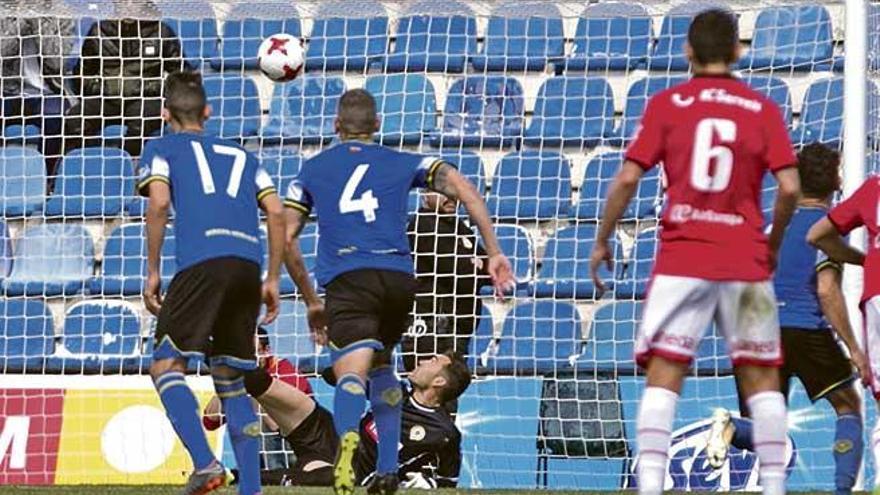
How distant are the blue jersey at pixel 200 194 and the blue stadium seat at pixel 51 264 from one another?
5710 millimetres

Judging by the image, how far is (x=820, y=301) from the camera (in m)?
8.99

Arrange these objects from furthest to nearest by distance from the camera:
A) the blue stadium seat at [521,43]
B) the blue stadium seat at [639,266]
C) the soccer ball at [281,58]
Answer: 1. the blue stadium seat at [521,43]
2. the blue stadium seat at [639,266]
3. the soccer ball at [281,58]

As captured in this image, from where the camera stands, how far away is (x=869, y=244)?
8242 mm

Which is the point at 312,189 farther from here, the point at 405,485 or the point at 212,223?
the point at 405,485

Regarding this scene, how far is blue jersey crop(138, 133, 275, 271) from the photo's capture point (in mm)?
8461

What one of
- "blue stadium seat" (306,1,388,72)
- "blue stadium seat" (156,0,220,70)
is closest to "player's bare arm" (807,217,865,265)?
"blue stadium seat" (306,1,388,72)

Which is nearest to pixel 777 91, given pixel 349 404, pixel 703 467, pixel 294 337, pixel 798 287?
pixel 703 467

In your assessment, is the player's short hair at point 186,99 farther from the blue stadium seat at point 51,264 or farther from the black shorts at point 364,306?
the blue stadium seat at point 51,264

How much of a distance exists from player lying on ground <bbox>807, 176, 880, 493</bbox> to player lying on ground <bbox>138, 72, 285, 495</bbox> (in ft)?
7.61

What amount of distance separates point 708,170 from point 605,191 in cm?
714

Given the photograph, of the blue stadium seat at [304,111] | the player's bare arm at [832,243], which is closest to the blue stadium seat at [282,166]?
the blue stadium seat at [304,111]

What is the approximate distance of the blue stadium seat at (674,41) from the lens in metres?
14.4

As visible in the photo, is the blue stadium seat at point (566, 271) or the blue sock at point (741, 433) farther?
the blue stadium seat at point (566, 271)

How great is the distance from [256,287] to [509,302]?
5520 mm
